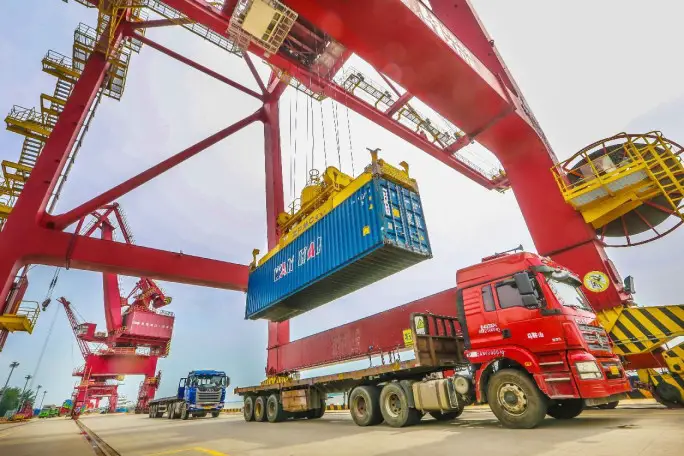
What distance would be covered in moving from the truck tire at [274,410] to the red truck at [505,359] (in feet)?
11.1

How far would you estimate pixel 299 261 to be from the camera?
1063cm

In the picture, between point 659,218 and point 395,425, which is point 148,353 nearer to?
point 395,425

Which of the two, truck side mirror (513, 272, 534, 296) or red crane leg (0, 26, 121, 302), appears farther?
red crane leg (0, 26, 121, 302)

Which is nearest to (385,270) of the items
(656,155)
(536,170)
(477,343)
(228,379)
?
(477,343)

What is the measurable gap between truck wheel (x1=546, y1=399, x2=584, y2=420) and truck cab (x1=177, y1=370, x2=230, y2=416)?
1664cm

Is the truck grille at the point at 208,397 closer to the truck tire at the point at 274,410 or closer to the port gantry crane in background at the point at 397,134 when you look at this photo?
the port gantry crane in background at the point at 397,134

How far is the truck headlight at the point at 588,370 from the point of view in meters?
4.72

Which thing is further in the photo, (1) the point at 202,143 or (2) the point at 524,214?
(1) the point at 202,143

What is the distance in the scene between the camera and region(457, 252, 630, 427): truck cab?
483cm

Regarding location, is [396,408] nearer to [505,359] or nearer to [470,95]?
[505,359]

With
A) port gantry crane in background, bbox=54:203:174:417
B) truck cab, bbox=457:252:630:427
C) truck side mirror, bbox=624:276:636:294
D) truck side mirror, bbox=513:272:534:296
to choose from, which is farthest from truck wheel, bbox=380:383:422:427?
port gantry crane in background, bbox=54:203:174:417

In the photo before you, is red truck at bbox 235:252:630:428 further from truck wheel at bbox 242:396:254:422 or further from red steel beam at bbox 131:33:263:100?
red steel beam at bbox 131:33:263:100

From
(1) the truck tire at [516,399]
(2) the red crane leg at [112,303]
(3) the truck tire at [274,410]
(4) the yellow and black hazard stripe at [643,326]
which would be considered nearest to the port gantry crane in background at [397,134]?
(4) the yellow and black hazard stripe at [643,326]

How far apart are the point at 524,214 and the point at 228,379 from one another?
57.3 feet
